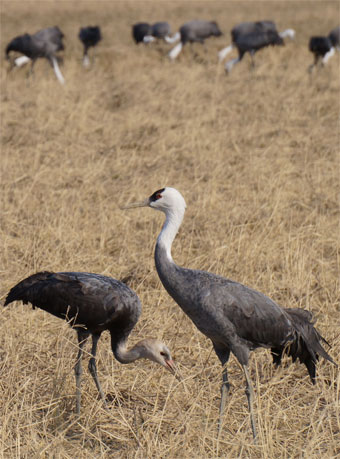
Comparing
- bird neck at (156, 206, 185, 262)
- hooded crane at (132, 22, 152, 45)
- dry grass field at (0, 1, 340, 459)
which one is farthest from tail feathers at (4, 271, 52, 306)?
hooded crane at (132, 22, 152, 45)

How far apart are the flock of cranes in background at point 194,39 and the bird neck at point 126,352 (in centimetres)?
1236

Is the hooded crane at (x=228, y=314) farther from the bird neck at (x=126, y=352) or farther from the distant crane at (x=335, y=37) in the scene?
the distant crane at (x=335, y=37)

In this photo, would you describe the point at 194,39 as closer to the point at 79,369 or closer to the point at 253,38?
the point at 253,38

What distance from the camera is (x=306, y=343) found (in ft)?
14.4

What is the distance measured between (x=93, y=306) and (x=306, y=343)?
1.35m

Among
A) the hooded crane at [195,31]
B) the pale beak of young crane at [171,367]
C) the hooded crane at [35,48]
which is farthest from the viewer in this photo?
the hooded crane at [195,31]

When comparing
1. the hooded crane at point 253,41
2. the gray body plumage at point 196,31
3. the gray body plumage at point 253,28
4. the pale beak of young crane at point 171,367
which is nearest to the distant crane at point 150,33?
the gray body plumage at point 196,31

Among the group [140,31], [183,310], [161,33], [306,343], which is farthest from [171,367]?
[161,33]

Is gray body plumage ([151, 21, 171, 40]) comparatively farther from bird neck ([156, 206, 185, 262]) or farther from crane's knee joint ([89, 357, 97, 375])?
crane's knee joint ([89, 357, 97, 375])

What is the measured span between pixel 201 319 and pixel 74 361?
1206 mm

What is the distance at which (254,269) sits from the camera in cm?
647

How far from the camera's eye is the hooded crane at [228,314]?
13.5 ft

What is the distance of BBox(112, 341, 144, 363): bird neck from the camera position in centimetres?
448

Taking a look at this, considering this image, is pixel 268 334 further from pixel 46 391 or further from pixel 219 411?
pixel 46 391
